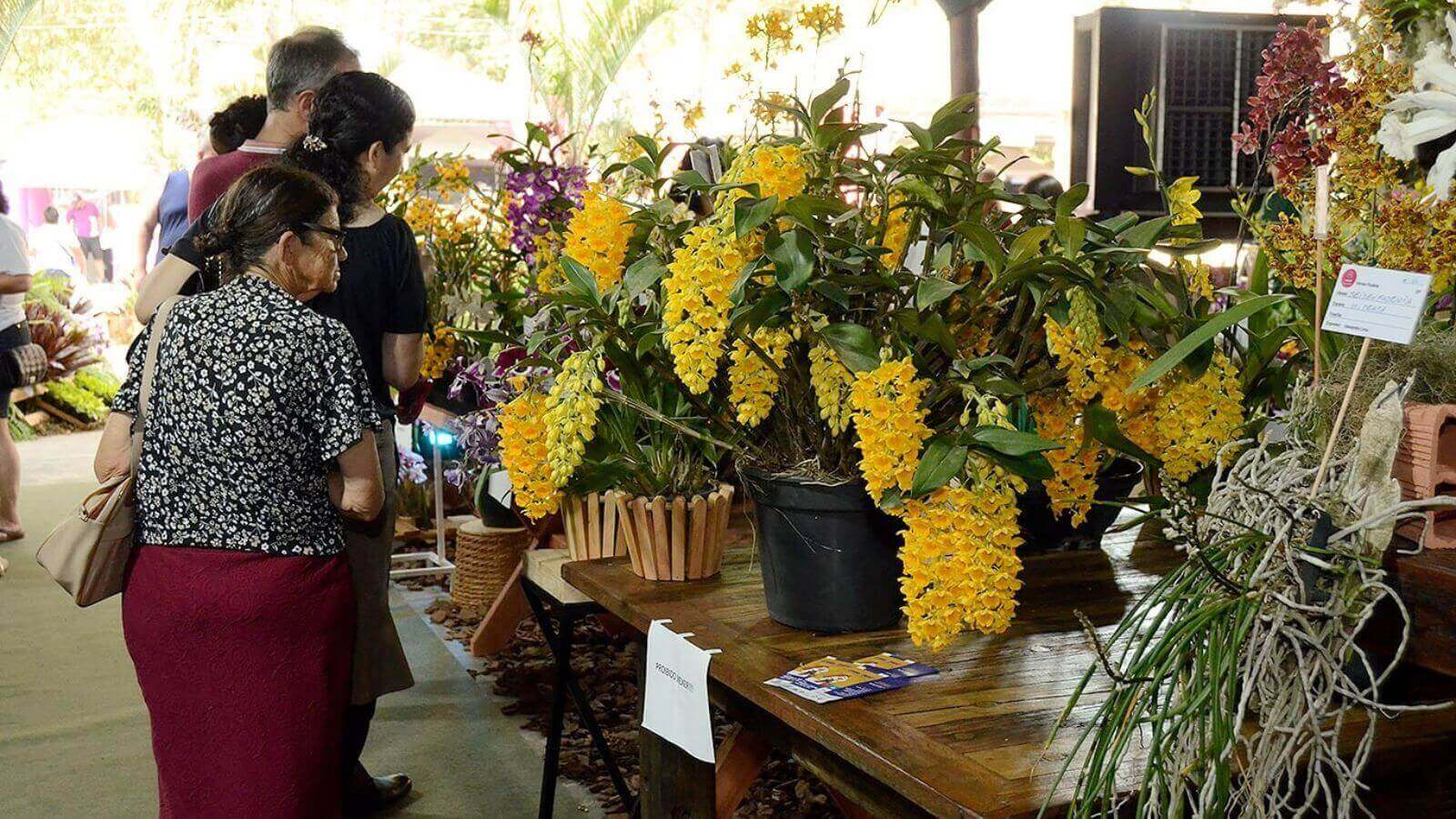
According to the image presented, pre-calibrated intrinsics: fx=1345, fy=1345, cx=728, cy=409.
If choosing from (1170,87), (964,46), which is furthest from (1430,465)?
(964,46)

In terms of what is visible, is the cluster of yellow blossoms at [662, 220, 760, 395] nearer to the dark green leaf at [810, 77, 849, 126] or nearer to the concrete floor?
the dark green leaf at [810, 77, 849, 126]

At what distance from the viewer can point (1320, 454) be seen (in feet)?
4.34

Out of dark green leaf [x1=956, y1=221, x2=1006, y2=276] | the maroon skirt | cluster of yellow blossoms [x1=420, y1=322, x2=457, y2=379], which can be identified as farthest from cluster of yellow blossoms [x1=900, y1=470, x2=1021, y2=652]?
cluster of yellow blossoms [x1=420, y1=322, x2=457, y2=379]

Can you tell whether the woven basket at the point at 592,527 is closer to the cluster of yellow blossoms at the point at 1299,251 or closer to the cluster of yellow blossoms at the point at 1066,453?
the cluster of yellow blossoms at the point at 1066,453

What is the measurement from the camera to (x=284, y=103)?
A: 268cm

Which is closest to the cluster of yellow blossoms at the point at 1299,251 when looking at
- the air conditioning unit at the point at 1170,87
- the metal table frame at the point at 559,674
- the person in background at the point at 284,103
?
the metal table frame at the point at 559,674

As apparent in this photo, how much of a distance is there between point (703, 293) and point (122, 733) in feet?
8.52

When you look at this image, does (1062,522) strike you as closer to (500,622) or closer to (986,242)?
(986,242)

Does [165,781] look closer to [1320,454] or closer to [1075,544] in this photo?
[1075,544]

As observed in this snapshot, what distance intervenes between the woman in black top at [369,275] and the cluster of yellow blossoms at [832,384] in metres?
1.15

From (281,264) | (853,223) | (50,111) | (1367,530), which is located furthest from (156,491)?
(50,111)

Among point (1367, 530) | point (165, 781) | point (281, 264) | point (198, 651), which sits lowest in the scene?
point (165, 781)

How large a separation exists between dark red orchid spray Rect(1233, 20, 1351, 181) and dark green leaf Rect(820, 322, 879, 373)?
0.46m

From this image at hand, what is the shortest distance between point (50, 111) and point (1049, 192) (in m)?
13.4
